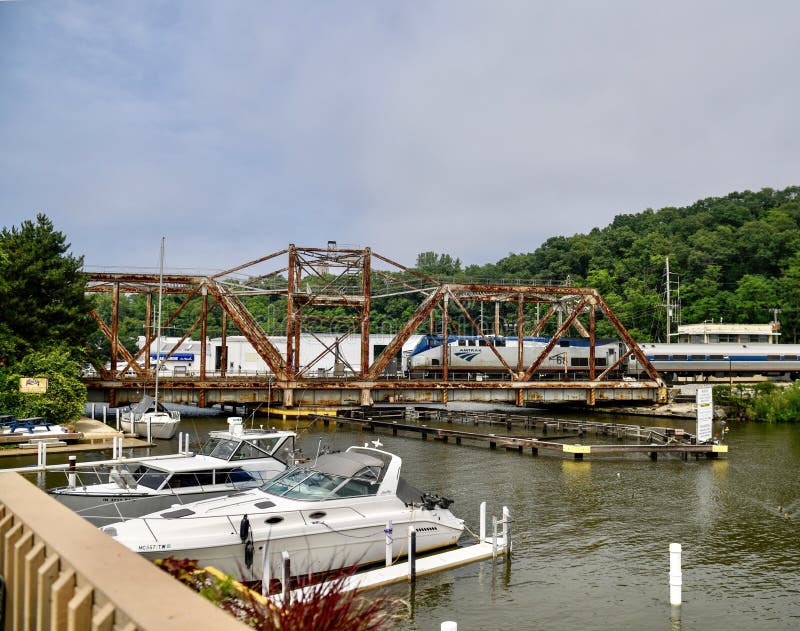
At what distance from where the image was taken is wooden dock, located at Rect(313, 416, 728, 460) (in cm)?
3553

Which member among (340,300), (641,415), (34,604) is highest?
(340,300)

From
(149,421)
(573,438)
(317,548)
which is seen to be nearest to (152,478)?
(317,548)

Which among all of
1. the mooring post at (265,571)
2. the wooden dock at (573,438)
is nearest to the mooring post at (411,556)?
the mooring post at (265,571)

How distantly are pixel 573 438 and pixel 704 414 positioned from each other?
9554 millimetres

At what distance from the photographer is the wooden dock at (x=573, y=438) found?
35531mm

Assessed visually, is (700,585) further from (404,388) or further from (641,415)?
(641,415)

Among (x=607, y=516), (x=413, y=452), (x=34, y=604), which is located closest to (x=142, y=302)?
(x=413, y=452)

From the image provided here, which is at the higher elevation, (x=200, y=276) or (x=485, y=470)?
(x=200, y=276)

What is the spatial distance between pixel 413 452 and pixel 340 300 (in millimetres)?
24644

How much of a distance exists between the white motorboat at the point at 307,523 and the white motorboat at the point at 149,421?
25.0 m

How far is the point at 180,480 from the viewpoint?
1969 centimetres

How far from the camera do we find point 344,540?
1587cm

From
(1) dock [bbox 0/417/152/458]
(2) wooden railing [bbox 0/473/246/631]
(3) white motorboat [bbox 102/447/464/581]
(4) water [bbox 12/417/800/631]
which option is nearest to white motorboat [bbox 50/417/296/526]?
(3) white motorboat [bbox 102/447/464/581]

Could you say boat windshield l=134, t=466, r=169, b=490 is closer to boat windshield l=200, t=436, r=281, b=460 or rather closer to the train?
boat windshield l=200, t=436, r=281, b=460
